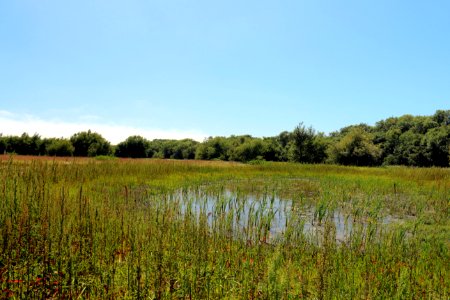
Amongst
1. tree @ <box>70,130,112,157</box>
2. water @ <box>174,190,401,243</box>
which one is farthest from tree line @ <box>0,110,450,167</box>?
water @ <box>174,190,401,243</box>

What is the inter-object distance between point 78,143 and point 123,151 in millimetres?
12074

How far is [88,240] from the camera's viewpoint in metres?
4.75

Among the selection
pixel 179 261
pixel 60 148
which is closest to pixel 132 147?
pixel 60 148

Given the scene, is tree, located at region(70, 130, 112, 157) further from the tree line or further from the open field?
the open field

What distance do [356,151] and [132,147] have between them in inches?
2151

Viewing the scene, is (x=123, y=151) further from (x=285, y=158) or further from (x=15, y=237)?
(x=15, y=237)

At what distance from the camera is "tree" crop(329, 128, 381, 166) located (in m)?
57.7

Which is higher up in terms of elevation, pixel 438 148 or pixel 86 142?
pixel 438 148

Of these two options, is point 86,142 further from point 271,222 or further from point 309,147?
point 271,222

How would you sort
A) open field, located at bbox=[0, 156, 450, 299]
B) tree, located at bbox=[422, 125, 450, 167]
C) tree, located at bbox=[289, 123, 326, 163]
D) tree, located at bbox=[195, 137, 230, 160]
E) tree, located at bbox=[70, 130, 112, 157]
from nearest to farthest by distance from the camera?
1. open field, located at bbox=[0, 156, 450, 299]
2. tree, located at bbox=[289, 123, 326, 163]
3. tree, located at bbox=[70, 130, 112, 157]
4. tree, located at bbox=[422, 125, 450, 167]
5. tree, located at bbox=[195, 137, 230, 160]

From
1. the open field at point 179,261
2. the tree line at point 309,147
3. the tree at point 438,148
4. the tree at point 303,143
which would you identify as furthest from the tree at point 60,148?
the tree at point 438,148

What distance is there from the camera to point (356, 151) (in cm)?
5725

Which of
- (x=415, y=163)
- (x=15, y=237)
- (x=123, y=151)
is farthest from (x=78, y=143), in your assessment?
(x=415, y=163)

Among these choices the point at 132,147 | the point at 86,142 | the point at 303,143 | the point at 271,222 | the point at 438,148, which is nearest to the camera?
the point at 271,222
